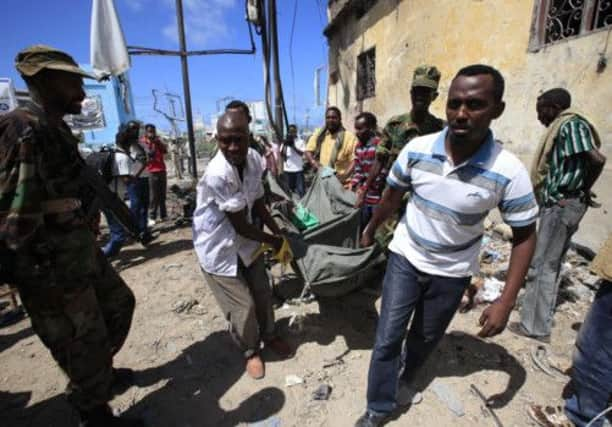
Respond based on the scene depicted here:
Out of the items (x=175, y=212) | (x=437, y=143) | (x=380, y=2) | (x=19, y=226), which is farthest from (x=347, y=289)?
(x=380, y=2)

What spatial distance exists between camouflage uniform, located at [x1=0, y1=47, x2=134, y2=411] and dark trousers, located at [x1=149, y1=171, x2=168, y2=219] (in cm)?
401

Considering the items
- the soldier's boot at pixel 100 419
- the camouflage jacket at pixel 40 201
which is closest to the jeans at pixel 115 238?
the camouflage jacket at pixel 40 201

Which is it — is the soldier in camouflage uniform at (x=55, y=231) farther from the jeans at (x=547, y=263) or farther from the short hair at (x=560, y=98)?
the short hair at (x=560, y=98)

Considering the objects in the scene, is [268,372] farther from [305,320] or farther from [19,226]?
[19,226]

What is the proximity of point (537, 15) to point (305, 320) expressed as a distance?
4.66 metres

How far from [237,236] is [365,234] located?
2.76 feet

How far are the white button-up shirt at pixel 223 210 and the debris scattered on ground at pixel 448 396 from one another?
1543 millimetres

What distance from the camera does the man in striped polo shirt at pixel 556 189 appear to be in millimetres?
2289

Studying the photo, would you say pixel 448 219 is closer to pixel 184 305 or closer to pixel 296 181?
pixel 184 305

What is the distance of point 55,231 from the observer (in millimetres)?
1541

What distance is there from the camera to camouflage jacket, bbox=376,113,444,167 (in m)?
2.54

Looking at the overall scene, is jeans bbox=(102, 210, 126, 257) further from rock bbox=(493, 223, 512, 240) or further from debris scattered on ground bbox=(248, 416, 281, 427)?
rock bbox=(493, 223, 512, 240)

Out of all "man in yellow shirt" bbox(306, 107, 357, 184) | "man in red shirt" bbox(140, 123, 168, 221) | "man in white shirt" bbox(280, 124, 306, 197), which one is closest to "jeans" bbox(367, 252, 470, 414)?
"man in yellow shirt" bbox(306, 107, 357, 184)

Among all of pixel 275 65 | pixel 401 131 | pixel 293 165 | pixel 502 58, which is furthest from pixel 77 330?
pixel 502 58
